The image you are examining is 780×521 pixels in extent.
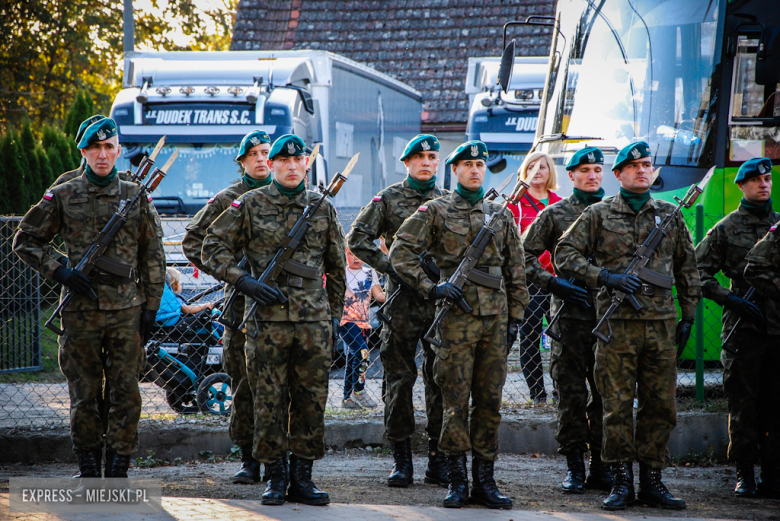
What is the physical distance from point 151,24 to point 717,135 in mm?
22083

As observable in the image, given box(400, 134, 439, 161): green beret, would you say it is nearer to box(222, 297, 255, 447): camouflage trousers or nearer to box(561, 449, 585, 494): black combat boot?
box(222, 297, 255, 447): camouflage trousers

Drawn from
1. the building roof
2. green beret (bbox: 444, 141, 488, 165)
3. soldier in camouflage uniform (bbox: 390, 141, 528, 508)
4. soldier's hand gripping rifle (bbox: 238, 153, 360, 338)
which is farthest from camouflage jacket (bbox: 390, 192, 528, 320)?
the building roof

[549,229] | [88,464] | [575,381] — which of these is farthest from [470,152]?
[88,464]

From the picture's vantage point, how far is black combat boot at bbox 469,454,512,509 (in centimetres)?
495

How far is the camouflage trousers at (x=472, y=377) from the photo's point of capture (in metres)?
5.04

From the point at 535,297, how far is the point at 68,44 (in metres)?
21.6

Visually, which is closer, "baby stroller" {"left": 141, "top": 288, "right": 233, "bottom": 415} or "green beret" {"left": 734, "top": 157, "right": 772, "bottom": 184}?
"green beret" {"left": 734, "top": 157, "right": 772, "bottom": 184}

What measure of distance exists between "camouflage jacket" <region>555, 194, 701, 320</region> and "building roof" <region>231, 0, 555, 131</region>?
16282mm

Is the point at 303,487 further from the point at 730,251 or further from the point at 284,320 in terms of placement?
the point at 730,251

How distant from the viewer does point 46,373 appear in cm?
944

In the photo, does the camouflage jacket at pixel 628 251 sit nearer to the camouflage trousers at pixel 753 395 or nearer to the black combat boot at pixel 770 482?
the camouflage trousers at pixel 753 395

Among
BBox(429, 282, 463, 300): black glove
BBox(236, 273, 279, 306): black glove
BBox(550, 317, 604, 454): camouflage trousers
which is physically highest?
BBox(429, 282, 463, 300): black glove

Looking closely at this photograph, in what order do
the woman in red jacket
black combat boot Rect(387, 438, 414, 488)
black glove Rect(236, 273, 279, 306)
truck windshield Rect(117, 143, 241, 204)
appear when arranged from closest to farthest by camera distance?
black glove Rect(236, 273, 279, 306) < black combat boot Rect(387, 438, 414, 488) < the woman in red jacket < truck windshield Rect(117, 143, 241, 204)

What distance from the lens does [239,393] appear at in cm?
557
